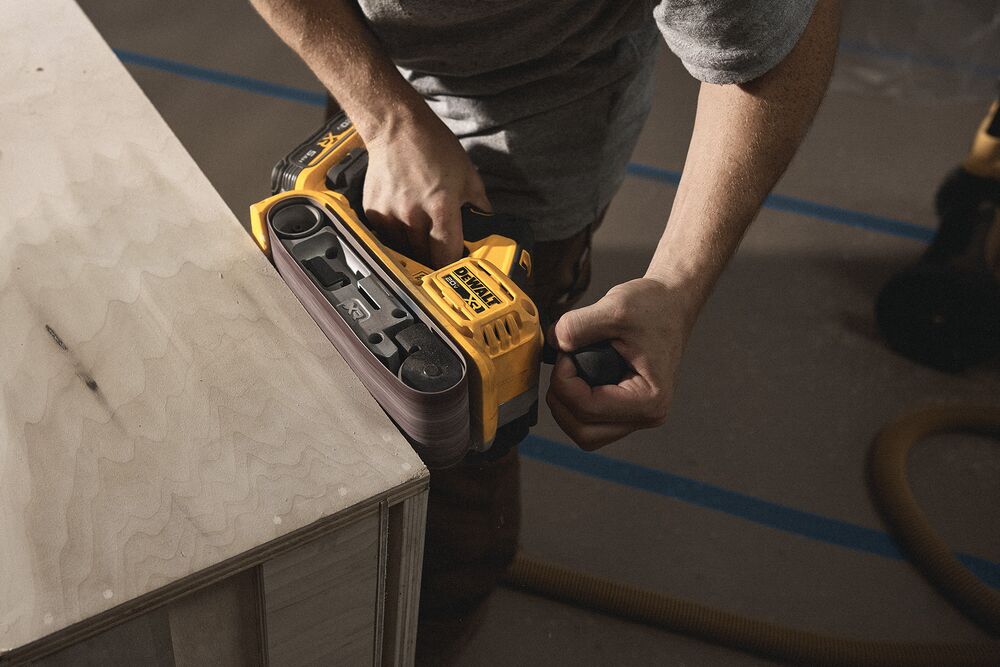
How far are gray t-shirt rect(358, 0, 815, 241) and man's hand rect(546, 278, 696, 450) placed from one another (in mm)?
287

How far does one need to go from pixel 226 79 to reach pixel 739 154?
214cm

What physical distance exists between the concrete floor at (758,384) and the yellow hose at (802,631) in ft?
0.11

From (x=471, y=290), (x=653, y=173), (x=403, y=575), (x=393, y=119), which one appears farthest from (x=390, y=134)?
(x=653, y=173)

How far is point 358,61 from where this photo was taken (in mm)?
1104

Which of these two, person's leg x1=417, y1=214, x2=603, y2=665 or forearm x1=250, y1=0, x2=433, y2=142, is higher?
forearm x1=250, y1=0, x2=433, y2=142

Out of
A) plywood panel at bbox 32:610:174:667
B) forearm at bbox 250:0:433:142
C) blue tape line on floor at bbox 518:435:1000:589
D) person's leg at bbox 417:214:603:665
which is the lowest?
blue tape line on floor at bbox 518:435:1000:589

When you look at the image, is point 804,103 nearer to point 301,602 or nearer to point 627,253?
point 301,602

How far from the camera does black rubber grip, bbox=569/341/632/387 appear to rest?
0.87 metres

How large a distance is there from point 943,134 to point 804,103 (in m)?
2.08

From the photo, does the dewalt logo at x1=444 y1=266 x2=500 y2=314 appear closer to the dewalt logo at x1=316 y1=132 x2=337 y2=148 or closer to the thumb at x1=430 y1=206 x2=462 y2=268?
the thumb at x1=430 y1=206 x2=462 y2=268

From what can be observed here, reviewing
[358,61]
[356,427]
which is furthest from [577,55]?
[356,427]

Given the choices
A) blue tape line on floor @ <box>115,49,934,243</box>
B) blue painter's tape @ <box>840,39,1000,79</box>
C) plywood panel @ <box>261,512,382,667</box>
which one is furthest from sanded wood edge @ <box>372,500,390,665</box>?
blue painter's tape @ <box>840,39,1000,79</box>

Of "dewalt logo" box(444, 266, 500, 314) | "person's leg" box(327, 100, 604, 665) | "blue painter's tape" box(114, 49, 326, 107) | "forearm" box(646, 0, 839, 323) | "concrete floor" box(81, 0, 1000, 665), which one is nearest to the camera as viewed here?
"dewalt logo" box(444, 266, 500, 314)

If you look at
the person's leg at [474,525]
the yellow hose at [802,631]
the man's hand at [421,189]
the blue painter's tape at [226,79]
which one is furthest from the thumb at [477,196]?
the blue painter's tape at [226,79]
